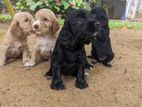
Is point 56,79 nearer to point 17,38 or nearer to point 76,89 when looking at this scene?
point 76,89

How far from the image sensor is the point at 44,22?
18.0 feet

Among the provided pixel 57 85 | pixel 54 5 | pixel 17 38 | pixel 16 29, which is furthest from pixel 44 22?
pixel 54 5

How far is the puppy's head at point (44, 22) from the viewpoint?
5.45 metres

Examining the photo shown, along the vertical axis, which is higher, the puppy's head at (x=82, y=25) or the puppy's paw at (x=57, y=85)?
the puppy's head at (x=82, y=25)

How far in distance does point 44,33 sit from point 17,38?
541mm

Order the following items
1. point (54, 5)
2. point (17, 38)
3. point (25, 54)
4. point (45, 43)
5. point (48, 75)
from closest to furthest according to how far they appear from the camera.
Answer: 1. point (48, 75)
2. point (45, 43)
3. point (17, 38)
4. point (25, 54)
5. point (54, 5)

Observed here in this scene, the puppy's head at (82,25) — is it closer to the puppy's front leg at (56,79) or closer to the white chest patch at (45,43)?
the puppy's front leg at (56,79)

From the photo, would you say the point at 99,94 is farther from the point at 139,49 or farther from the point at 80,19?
the point at 139,49

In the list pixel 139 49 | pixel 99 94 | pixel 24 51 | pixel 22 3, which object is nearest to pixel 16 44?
pixel 24 51

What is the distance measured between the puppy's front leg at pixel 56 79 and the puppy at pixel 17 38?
0.93m

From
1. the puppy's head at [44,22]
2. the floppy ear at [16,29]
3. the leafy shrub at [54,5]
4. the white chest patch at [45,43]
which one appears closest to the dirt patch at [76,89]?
the white chest patch at [45,43]

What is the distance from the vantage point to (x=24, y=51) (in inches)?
241

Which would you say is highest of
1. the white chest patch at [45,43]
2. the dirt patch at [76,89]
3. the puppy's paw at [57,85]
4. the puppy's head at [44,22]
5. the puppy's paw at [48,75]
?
the puppy's head at [44,22]

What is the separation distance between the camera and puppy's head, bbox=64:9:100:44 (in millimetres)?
4730
